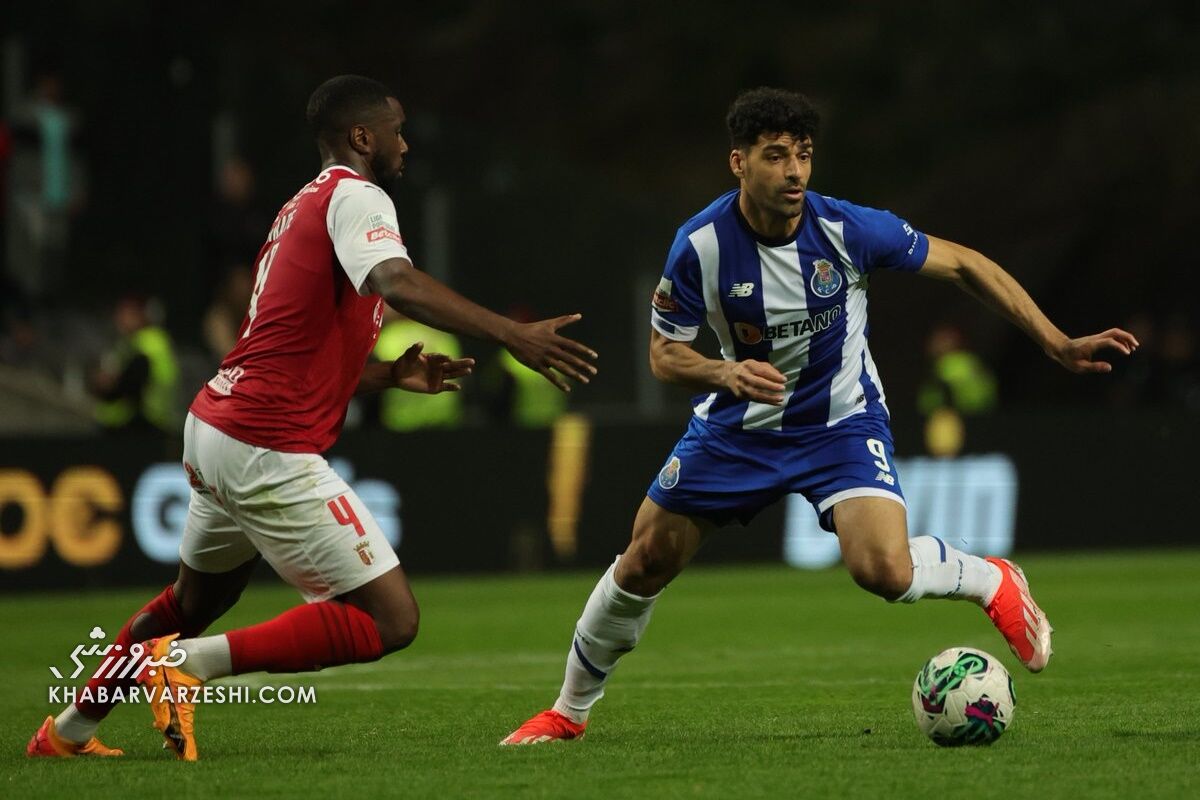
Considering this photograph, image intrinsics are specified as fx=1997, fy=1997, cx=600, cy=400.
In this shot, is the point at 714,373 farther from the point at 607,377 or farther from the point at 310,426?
the point at 607,377

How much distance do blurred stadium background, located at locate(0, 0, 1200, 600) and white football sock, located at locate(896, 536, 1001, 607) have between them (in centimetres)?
833

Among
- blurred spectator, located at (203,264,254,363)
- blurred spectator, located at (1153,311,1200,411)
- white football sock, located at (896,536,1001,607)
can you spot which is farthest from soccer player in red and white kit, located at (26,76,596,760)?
blurred spectator, located at (1153,311,1200,411)

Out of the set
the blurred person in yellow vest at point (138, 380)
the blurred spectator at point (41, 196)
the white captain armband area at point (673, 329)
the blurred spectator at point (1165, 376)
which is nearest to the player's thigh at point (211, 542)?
the white captain armband area at point (673, 329)

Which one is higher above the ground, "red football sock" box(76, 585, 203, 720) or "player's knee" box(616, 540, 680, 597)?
"player's knee" box(616, 540, 680, 597)

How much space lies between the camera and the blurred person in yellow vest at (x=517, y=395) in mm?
17675

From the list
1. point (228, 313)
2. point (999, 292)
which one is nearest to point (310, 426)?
point (999, 292)

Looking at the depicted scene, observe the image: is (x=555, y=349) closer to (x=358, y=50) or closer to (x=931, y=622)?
(x=931, y=622)

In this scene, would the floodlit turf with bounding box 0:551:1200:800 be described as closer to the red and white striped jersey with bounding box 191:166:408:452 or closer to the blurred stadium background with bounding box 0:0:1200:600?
the red and white striped jersey with bounding box 191:166:408:452

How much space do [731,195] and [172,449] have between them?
8019mm

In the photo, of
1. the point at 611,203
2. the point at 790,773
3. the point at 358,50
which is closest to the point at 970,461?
the point at 611,203

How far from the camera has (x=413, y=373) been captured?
654 cm

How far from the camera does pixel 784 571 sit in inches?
601

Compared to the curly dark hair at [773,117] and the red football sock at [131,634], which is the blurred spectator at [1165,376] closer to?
the curly dark hair at [773,117]

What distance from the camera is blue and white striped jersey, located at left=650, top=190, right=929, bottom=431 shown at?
665cm
